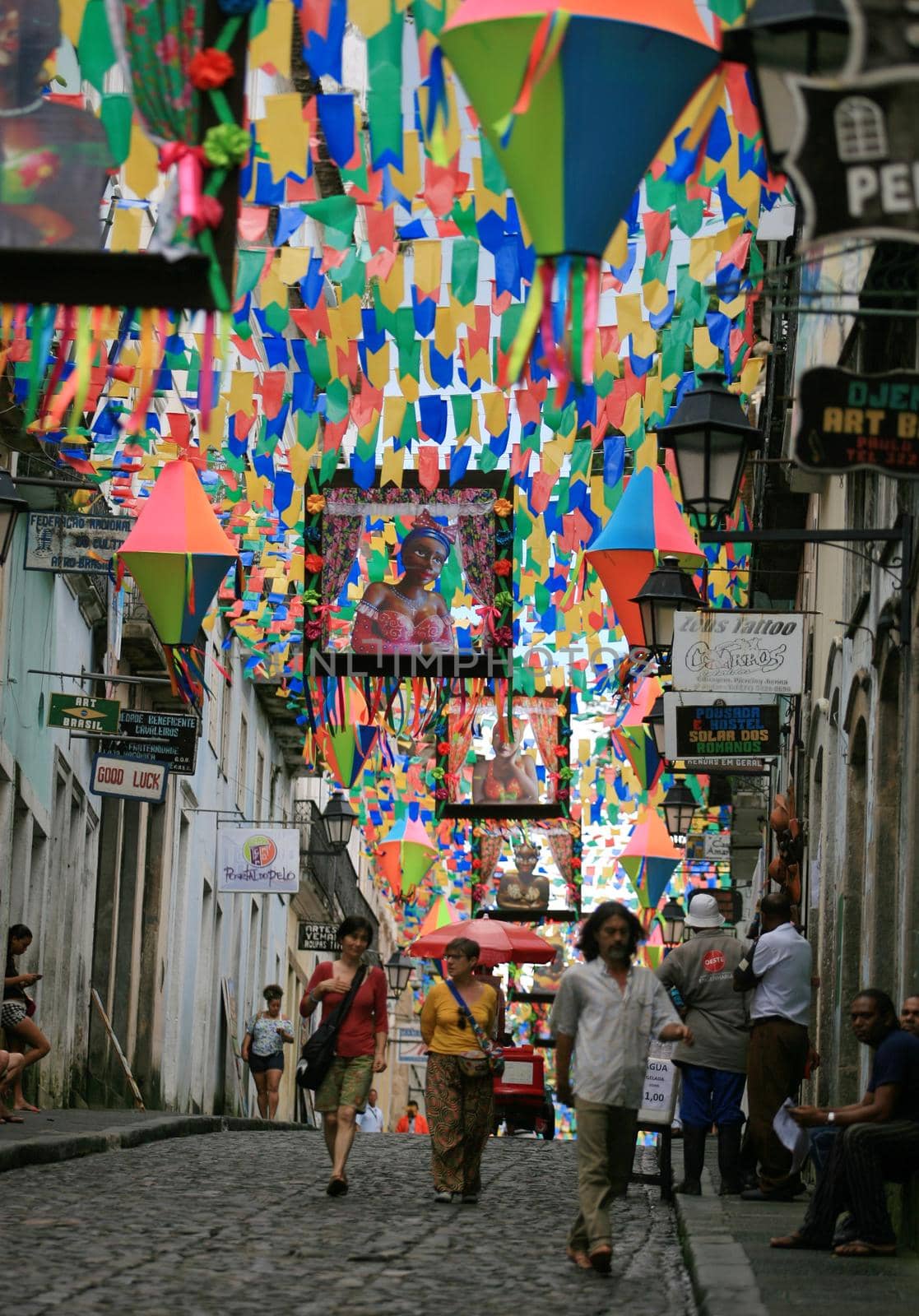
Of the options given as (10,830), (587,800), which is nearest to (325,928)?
(587,800)

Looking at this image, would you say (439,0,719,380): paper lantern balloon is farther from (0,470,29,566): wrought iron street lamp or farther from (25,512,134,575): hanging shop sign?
(25,512,134,575): hanging shop sign

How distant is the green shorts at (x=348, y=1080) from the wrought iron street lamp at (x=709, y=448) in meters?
3.62

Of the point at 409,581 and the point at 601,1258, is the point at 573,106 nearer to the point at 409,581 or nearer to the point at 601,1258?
the point at 601,1258

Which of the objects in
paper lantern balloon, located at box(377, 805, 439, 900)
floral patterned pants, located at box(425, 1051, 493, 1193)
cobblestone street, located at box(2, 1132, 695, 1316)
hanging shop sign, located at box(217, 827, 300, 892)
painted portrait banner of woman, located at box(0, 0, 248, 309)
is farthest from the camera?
paper lantern balloon, located at box(377, 805, 439, 900)

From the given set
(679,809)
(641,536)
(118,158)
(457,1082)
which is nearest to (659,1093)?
(457,1082)

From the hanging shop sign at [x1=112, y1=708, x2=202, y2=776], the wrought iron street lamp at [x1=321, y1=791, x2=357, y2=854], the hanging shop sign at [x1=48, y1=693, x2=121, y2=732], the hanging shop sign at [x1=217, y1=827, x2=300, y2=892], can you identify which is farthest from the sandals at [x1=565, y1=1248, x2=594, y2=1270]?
the wrought iron street lamp at [x1=321, y1=791, x2=357, y2=854]

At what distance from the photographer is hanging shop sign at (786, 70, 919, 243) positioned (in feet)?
22.1

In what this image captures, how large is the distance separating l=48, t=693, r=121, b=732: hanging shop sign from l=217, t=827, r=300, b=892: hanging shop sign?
8.80m

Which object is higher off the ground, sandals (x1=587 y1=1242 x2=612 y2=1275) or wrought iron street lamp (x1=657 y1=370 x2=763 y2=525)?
wrought iron street lamp (x1=657 y1=370 x2=763 y2=525)

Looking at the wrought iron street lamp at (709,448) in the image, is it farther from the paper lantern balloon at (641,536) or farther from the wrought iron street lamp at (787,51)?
the wrought iron street lamp at (787,51)

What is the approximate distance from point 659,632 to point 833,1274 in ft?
26.9

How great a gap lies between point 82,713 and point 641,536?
523 cm

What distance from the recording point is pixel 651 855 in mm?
31375

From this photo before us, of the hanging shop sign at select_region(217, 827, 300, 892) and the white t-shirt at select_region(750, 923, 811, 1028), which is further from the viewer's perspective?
the hanging shop sign at select_region(217, 827, 300, 892)
